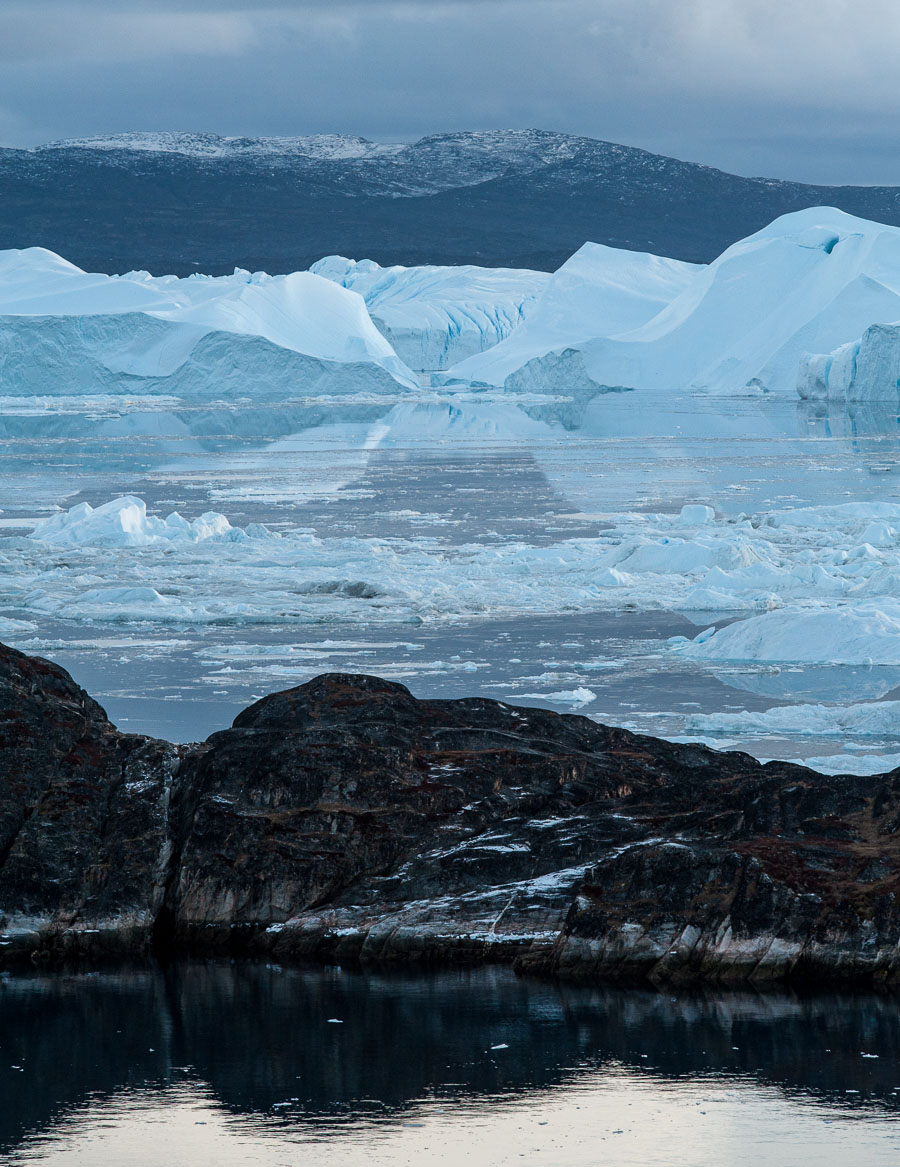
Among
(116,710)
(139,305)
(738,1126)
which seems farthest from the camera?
(139,305)

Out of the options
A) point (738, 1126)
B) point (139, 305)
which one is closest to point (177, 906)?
point (738, 1126)

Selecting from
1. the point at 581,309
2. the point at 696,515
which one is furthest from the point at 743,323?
the point at 696,515

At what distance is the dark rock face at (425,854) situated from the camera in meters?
5.08

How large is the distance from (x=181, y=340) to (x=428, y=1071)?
37.4m

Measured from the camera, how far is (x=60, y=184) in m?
152

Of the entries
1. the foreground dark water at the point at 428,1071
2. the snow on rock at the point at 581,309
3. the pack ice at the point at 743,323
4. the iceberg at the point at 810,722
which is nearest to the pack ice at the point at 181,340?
the snow on rock at the point at 581,309

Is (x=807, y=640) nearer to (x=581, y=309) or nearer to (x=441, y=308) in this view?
(x=581, y=309)

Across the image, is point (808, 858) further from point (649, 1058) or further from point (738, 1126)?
point (738, 1126)

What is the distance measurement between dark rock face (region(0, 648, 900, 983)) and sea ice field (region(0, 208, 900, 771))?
60.9 inches

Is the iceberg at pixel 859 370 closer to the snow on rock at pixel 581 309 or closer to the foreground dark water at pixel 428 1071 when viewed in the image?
the snow on rock at pixel 581 309

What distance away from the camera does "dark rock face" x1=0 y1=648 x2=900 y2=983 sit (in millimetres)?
5082

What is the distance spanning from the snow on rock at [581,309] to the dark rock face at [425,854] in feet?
134

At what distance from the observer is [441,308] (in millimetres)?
57781

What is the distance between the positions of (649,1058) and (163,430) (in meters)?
28.7
